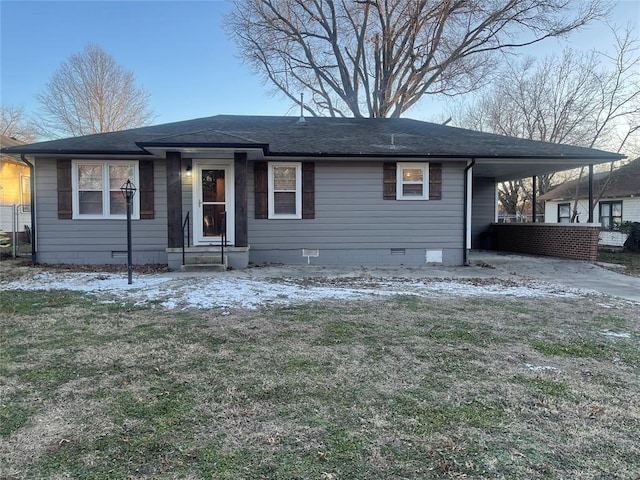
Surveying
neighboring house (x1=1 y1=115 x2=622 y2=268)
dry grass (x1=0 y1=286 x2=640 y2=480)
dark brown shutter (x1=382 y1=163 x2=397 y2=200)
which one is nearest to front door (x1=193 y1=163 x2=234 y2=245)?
neighboring house (x1=1 y1=115 x2=622 y2=268)

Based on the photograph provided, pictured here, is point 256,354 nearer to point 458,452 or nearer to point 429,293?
point 458,452

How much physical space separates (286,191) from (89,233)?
4.88 m

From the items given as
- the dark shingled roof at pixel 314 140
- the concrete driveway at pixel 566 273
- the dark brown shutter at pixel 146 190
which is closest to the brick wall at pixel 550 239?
the concrete driveway at pixel 566 273

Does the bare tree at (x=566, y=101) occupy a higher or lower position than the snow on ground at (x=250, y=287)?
higher

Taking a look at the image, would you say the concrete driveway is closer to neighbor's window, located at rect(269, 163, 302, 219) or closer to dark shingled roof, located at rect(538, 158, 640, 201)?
neighbor's window, located at rect(269, 163, 302, 219)

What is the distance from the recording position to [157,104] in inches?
1086

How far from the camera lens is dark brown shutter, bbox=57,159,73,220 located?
918 cm

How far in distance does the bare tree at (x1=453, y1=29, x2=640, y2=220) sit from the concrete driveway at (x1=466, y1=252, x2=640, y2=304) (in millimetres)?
8643

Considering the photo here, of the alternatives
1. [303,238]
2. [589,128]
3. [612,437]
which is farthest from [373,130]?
[589,128]

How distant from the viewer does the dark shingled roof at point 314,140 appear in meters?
8.70

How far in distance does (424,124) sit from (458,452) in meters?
12.8

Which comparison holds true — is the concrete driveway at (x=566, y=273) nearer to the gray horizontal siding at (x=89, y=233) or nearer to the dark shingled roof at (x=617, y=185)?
the gray horizontal siding at (x=89, y=233)

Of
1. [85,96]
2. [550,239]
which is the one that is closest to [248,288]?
[550,239]

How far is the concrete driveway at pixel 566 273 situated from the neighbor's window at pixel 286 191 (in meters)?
4.67
